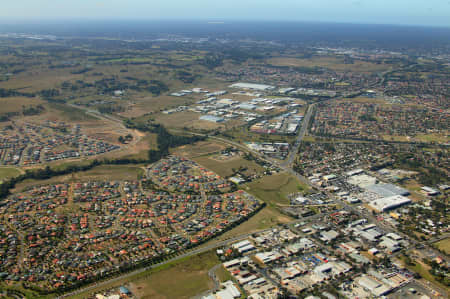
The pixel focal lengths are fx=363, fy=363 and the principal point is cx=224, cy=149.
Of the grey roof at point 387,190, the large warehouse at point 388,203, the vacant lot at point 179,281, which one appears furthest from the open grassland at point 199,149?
the vacant lot at point 179,281

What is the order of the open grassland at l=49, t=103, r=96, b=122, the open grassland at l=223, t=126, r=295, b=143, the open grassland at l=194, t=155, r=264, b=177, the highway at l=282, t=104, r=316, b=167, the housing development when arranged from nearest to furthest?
the housing development < the open grassland at l=194, t=155, r=264, b=177 < the highway at l=282, t=104, r=316, b=167 < the open grassland at l=223, t=126, r=295, b=143 < the open grassland at l=49, t=103, r=96, b=122

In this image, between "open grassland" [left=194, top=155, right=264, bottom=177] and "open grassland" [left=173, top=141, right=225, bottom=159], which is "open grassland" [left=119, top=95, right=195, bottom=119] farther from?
"open grassland" [left=194, top=155, right=264, bottom=177]

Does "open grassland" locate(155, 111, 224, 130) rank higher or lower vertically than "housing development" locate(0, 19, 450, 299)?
higher

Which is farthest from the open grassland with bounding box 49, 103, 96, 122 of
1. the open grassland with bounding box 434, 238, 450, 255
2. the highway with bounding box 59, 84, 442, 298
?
the open grassland with bounding box 434, 238, 450, 255

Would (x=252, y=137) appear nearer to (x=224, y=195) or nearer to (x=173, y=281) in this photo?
(x=224, y=195)

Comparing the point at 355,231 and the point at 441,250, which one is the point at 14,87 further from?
the point at 441,250

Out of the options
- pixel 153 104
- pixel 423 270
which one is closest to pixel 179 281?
pixel 423 270
